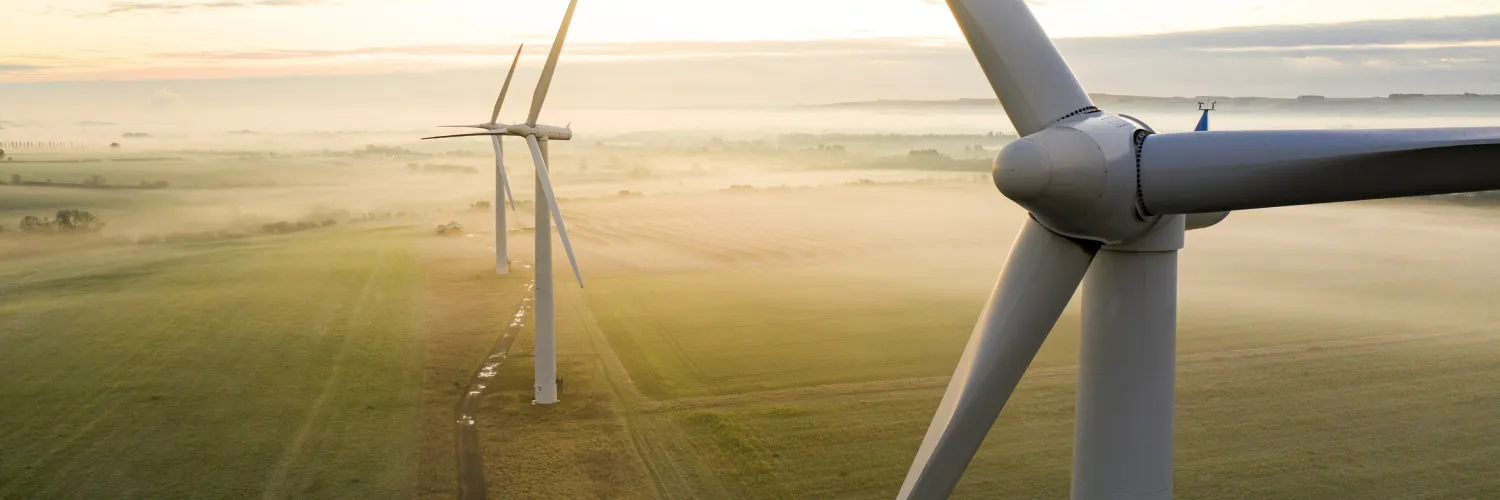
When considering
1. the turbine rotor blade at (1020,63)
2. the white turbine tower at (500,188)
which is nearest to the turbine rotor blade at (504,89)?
the white turbine tower at (500,188)

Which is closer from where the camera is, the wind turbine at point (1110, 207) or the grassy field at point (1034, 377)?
the wind turbine at point (1110, 207)

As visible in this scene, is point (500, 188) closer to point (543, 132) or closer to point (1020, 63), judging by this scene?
point (543, 132)

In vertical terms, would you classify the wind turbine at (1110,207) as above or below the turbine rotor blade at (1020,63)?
below

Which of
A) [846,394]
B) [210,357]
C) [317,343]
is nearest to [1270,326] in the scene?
[846,394]

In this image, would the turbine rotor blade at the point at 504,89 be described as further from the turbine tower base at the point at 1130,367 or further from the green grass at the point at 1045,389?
the turbine tower base at the point at 1130,367

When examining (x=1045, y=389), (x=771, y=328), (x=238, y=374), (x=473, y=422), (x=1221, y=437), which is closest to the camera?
(x=1221, y=437)

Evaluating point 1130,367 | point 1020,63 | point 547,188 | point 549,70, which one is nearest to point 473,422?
point 547,188

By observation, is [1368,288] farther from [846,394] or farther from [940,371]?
[846,394]
